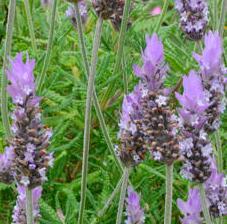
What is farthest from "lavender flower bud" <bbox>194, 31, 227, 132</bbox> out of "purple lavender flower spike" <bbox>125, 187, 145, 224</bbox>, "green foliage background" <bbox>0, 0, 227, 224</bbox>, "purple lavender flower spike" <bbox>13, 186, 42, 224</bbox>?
"green foliage background" <bbox>0, 0, 227, 224</bbox>

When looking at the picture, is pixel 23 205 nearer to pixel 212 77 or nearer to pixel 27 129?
pixel 27 129

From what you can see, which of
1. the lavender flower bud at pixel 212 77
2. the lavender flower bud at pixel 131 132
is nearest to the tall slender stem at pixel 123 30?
the lavender flower bud at pixel 131 132

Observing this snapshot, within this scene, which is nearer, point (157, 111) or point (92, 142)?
point (157, 111)

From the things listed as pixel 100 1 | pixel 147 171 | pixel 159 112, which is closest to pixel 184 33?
pixel 100 1

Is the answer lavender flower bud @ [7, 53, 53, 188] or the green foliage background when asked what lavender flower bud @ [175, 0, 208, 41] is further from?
lavender flower bud @ [7, 53, 53, 188]

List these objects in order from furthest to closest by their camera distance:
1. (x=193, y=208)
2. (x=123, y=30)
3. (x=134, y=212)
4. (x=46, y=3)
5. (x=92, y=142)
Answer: (x=46, y=3), (x=92, y=142), (x=123, y=30), (x=134, y=212), (x=193, y=208)

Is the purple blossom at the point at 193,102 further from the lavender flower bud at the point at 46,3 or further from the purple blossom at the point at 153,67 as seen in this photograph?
the lavender flower bud at the point at 46,3

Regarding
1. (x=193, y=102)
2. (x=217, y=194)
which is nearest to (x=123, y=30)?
(x=217, y=194)
